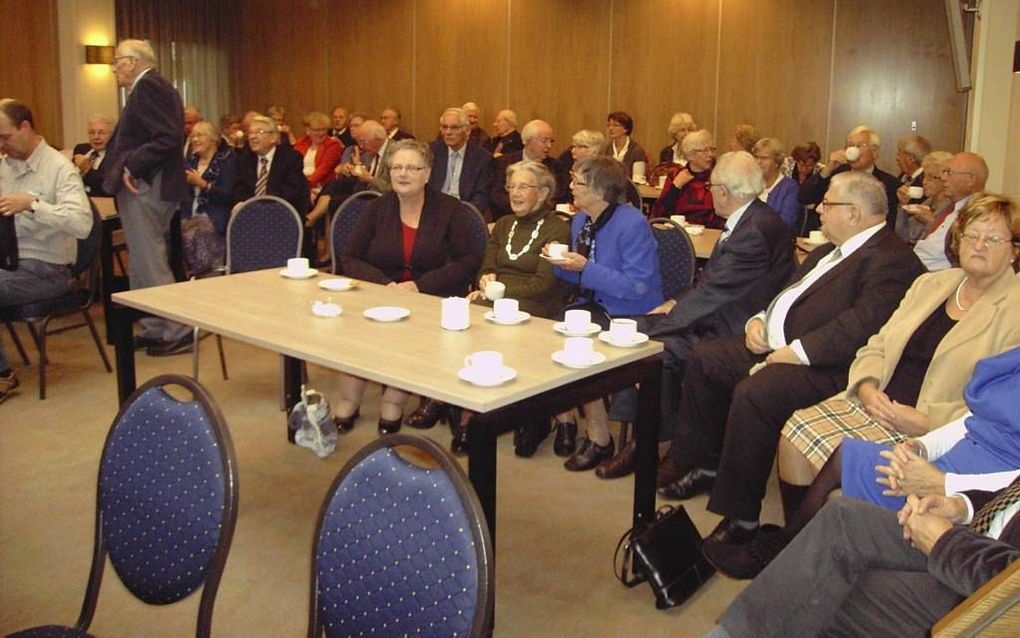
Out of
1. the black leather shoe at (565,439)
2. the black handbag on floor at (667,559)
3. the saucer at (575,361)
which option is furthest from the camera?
the black leather shoe at (565,439)

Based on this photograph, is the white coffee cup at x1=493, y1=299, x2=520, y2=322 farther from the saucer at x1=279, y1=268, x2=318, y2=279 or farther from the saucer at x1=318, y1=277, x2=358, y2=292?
the saucer at x1=279, y1=268, x2=318, y2=279

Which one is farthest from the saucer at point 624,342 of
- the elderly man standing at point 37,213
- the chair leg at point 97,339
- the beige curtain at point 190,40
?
the beige curtain at point 190,40

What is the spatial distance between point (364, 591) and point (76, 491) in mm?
2474

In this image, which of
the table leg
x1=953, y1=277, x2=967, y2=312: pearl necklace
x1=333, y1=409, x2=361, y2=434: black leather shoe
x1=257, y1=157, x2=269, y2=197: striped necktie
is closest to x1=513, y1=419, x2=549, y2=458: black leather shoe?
x1=333, y1=409, x2=361, y2=434: black leather shoe

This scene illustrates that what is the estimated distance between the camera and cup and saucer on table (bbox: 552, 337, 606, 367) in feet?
9.11

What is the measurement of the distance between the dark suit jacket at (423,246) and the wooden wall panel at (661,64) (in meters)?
5.76

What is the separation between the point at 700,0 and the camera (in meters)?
9.53

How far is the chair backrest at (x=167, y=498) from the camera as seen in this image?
182cm

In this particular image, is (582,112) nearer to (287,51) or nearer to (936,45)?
(936,45)

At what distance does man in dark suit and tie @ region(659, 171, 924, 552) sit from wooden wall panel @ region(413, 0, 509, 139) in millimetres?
7822

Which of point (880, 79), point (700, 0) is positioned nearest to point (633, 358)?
point (880, 79)

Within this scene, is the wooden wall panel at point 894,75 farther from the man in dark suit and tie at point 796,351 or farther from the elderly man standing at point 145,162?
the elderly man standing at point 145,162

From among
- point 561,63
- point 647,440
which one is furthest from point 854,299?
point 561,63

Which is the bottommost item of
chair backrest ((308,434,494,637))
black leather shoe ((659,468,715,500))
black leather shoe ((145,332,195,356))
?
black leather shoe ((659,468,715,500))
